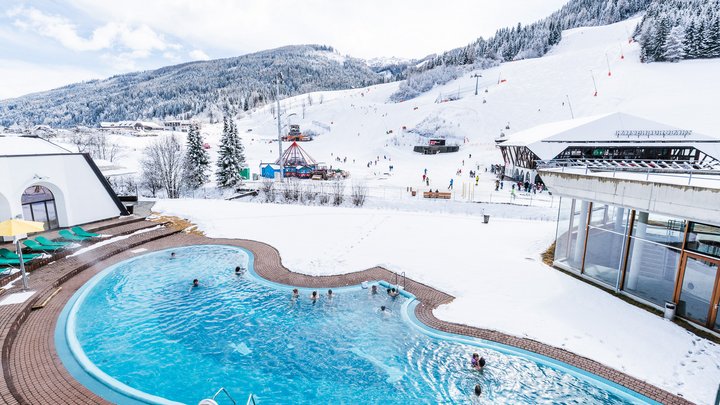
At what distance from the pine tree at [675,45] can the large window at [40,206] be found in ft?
283

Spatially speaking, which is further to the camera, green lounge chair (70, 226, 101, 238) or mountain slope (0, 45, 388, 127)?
mountain slope (0, 45, 388, 127)

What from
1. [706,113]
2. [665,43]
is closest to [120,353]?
[706,113]

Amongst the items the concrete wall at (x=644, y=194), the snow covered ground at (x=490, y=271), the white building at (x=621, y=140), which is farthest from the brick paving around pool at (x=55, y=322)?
the white building at (x=621, y=140)

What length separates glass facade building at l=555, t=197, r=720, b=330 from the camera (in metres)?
9.11

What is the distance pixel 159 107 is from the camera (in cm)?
15688

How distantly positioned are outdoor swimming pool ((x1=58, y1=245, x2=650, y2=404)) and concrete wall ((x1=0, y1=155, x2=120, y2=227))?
693 cm

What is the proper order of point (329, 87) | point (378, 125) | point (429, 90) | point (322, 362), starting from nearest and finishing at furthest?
point (322, 362) < point (378, 125) < point (429, 90) < point (329, 87)

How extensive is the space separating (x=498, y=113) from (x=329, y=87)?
11980 centimetres

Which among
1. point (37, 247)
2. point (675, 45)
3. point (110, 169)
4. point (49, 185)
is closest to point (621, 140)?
point (110, 169)

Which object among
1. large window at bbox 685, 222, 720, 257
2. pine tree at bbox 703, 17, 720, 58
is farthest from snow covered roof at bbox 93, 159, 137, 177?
pine tree at bbox 703, 17, 720, 58

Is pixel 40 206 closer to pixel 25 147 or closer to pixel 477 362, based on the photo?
pixel 25 147

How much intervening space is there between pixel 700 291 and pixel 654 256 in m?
1.40

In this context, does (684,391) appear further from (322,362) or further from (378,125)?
(378,125)

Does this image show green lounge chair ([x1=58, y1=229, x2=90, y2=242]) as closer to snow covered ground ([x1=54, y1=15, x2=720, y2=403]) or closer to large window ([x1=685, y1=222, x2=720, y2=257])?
snow covered ground ([x1=54, y1=15, x2=720, y2=403])
